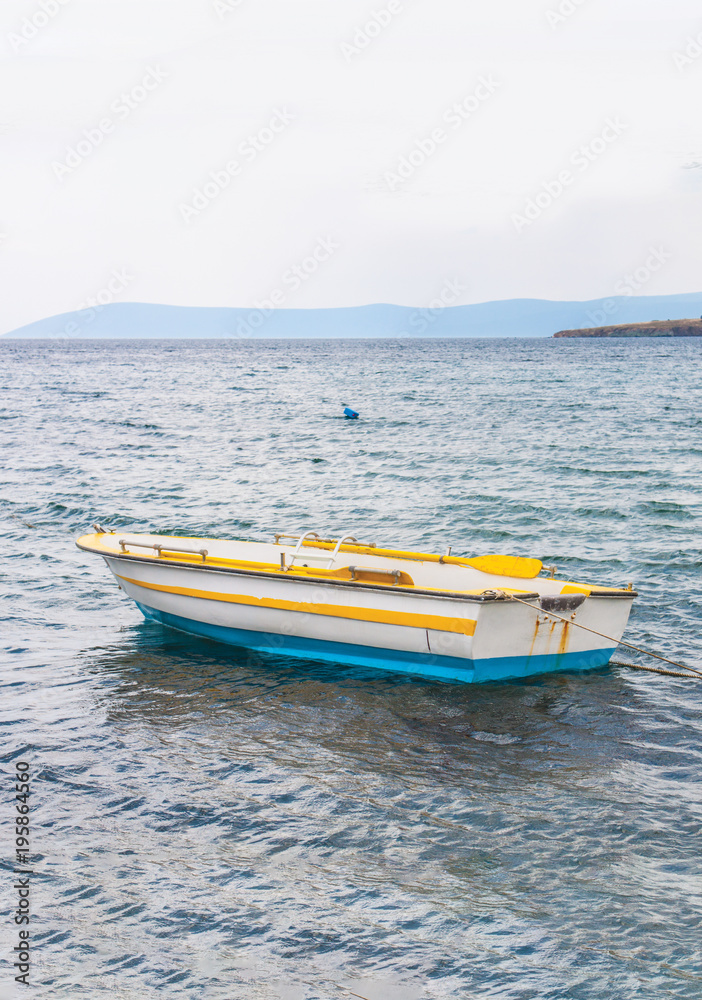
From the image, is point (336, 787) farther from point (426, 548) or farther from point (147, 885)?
point (426, 548)

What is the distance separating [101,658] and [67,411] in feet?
127

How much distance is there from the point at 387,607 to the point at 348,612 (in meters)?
0.57

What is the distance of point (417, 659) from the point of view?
36.0 ft

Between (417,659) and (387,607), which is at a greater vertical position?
(387,607)

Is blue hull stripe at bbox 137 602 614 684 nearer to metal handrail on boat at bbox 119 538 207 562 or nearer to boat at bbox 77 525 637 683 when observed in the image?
boat at bbox 77 525 637 683

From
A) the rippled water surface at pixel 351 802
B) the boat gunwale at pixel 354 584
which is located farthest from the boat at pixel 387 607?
the rippled water surface at pixel 351 802

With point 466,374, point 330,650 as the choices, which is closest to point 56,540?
point 330,650

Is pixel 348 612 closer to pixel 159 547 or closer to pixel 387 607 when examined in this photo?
pixel 387 607

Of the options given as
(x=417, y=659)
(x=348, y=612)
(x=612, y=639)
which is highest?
(x=348, y=612)

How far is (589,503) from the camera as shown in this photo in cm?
2161

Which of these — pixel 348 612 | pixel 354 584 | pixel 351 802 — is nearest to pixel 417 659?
pixel 348 612

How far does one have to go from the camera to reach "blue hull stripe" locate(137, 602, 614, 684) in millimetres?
10781

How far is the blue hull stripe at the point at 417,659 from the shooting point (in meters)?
10.8

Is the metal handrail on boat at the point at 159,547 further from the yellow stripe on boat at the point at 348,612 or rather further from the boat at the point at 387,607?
the yellow stripe on boat at the point at 348,612
